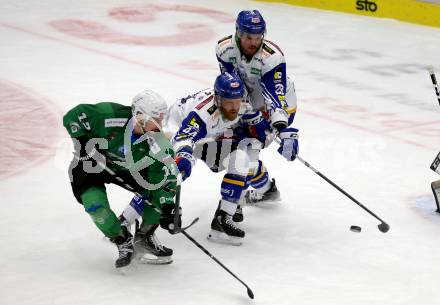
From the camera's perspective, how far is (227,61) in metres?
6.66

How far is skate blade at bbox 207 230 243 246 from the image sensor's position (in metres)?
6.12

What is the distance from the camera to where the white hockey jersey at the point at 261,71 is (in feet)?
21.4

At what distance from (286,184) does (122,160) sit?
2138 mm

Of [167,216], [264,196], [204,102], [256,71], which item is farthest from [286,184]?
[167,216]

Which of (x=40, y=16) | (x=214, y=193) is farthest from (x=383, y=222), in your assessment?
(x=40, y=16)

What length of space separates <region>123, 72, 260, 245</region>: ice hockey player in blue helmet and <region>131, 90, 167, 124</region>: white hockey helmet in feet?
1.57

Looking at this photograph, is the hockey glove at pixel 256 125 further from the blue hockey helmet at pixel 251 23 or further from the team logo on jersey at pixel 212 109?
the blue hockey helmet at pixel 251 23

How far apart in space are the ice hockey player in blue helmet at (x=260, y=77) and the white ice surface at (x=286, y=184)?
0.63 m

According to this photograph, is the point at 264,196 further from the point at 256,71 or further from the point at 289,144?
the point at 256,71

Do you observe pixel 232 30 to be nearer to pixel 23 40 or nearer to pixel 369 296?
pixel 23 40

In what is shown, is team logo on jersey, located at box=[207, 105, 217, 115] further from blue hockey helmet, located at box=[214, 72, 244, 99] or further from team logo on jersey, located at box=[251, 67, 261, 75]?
team logo on jersey, located at box=[251, 67, 261, 75]

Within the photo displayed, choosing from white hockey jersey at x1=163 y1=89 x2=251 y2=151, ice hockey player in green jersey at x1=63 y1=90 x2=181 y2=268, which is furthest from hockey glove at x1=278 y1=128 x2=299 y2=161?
ice hockey player in green jersey at x1=63 y1=90 x2=181 y2=268

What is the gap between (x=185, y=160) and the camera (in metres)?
5.77

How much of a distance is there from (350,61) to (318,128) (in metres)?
2.44
